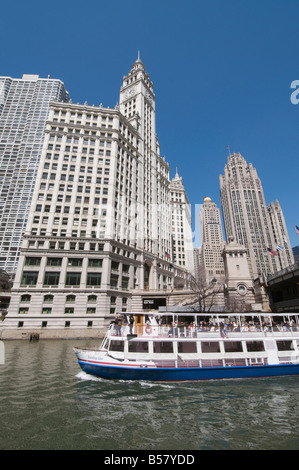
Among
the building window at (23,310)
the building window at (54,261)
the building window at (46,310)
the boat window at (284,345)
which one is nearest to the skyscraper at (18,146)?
the building window at (54,261)

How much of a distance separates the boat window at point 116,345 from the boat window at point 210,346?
6.48m

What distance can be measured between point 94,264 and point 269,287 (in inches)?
1665

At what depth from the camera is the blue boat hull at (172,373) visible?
1662cm

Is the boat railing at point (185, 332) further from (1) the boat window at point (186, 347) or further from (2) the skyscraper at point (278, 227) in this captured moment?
(2) the skyscraper at point (278, 227)

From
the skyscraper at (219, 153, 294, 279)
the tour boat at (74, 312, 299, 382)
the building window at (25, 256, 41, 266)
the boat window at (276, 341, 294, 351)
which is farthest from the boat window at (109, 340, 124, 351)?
the skyscraper at (219, 153, 294, 279)

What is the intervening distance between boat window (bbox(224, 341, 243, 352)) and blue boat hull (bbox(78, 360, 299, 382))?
4.16ft

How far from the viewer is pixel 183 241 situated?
96000 mm

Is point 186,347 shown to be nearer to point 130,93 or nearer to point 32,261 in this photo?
point 32,261

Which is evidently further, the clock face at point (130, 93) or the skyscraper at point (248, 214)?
the skyscraper at point (248, 214)

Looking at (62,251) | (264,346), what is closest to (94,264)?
(62,251)

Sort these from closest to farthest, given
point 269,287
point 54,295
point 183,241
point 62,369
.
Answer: point 62,369 < point 54,295 < point 269,287 < point 183,241
